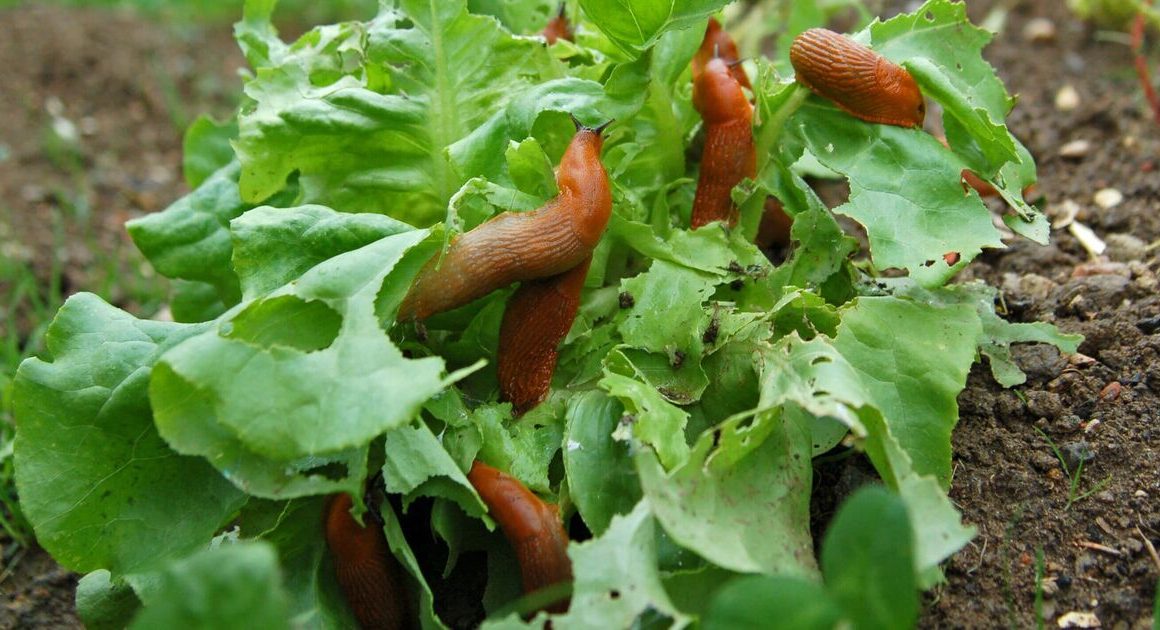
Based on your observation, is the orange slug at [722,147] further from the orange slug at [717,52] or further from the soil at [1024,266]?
the soil at [1024,266]

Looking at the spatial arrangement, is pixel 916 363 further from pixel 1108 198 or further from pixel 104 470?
pixel 104 470

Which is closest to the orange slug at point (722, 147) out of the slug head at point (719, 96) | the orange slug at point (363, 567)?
the slug head at point (719, 96)

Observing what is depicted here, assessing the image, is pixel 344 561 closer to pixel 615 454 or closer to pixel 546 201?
pixel 615 454

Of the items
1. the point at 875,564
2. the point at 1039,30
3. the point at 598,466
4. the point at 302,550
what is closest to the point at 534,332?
the point at 598,466

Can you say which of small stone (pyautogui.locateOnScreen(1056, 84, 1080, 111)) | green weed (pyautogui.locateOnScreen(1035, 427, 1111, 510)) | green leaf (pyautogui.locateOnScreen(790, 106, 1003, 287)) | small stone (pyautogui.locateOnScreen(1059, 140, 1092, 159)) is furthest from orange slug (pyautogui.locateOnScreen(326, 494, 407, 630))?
small stone (pyautogui.locateOnScreen(1056, 84, 1080, 111))

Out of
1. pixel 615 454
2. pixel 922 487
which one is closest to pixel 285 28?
pixel 615 454

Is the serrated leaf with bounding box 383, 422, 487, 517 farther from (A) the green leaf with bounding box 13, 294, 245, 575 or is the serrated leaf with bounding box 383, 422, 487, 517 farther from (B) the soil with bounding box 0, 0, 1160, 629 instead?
(B) the soil with bounding box 0, 0, 1160, 629

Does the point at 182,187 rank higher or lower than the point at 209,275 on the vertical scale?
lower
